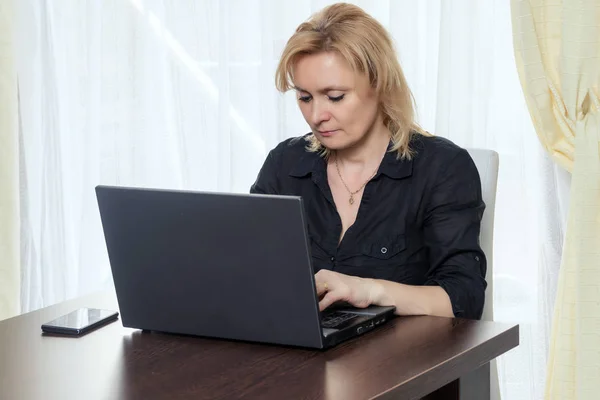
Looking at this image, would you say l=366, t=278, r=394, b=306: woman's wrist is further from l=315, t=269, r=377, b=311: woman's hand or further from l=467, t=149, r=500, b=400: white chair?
l=467, t=149, r=500, b=400: white chair

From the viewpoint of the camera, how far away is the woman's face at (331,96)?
2.05 metres

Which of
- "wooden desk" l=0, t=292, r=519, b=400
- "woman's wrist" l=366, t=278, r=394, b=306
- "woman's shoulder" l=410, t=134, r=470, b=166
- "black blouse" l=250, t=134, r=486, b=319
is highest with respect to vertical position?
"woman's shoulder" l=410, t=134, r=470, b=166

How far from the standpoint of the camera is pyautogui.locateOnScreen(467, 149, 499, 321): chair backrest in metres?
2.09

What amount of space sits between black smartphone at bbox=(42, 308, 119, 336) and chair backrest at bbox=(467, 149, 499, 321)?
0.78m

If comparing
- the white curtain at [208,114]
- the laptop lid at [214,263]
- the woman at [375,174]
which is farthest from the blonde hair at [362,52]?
the laptop lid at [214,263]

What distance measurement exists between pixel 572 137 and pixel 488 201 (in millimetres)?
418

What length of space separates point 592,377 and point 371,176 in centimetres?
71

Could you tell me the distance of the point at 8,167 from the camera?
11.0ft

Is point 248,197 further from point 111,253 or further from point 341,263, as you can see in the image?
point 341,263

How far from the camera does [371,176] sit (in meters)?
2.19

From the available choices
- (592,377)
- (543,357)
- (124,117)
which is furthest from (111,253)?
(124,117)

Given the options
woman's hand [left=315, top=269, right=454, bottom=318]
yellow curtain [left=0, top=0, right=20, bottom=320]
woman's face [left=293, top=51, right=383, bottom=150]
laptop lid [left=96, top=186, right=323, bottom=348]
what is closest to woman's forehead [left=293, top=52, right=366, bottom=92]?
woman's face [left=293, top=51, right=383, bottom=150]

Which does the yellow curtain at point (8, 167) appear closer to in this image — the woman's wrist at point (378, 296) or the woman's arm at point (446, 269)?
the woman's arm at point (446, 269)

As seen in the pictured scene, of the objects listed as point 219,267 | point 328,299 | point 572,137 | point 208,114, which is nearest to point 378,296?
point 328,299
